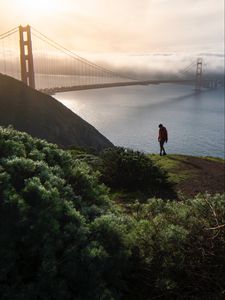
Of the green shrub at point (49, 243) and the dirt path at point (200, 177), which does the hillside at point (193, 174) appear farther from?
the green shrub at point (49, 243)

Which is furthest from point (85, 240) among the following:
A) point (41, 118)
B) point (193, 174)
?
point (41, 118)

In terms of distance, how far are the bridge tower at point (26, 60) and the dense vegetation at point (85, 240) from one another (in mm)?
48878

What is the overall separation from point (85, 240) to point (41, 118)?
28.2m

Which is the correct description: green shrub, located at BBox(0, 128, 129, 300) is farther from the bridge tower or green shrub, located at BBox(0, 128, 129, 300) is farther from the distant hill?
the bridge tower

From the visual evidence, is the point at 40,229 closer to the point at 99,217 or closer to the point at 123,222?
the point at 99,217

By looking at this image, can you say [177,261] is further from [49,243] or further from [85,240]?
[49,243]

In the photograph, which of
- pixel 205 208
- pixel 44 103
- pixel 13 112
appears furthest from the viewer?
pixel 44 103

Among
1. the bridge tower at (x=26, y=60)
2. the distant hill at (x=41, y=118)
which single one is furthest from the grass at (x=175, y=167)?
the bridge tower at (x=26, y=60)

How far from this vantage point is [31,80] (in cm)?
5503

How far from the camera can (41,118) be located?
107 ft

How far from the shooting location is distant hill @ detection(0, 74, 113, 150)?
31119 millimetres

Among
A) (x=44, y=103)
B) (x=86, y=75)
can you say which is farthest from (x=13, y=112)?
(x=86, y=75)

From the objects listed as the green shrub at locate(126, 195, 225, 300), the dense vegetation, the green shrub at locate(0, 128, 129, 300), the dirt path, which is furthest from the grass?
the green shrub at locate(0, 128, 129, 300)

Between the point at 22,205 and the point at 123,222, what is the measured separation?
2.09 m
